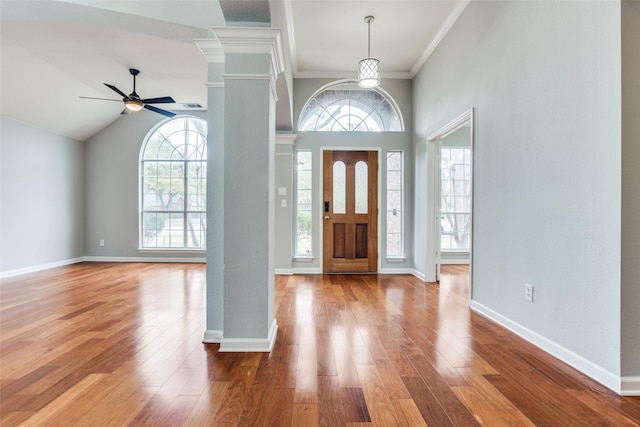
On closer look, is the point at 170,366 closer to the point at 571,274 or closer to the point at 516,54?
the point at 571,274

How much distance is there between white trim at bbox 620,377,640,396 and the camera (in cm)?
164

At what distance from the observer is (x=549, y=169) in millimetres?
2176

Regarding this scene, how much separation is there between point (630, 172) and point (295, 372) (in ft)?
6.80

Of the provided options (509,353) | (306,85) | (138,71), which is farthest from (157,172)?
(509,353)

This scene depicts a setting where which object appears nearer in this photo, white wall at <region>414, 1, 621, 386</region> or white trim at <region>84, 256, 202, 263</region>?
white wall at <region>414, 1, 621, 386</region>

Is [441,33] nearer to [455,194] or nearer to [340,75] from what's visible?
[340,75]

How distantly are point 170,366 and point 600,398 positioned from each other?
7.60ft

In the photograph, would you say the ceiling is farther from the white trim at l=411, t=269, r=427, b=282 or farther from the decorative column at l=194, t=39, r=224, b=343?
the white trim at l=411, t=269, r=427, b=282

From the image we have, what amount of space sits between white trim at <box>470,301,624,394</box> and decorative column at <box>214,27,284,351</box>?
1.85m

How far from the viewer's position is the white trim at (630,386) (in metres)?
1.64


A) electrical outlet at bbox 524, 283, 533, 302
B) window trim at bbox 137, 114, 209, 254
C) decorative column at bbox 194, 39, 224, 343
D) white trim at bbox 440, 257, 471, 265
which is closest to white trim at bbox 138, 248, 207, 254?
window trim at bbox 137, 114, 209, 254

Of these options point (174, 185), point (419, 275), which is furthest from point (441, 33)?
point (174, 185)

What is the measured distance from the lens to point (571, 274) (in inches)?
77.5

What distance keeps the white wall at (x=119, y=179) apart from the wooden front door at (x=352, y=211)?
A: 3.04 metres
